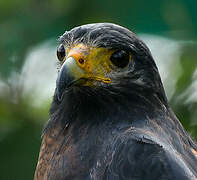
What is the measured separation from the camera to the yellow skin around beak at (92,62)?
4504 millimetres

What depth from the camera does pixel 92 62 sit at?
4.58 metres

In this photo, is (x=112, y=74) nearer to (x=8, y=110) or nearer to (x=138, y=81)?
(x=138, y=81)

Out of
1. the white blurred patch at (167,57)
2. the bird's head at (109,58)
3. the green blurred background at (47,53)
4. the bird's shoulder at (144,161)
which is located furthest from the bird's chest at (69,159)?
the white blurred patch at (167,57)

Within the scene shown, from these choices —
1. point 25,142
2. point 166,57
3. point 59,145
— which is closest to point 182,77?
point 166,57

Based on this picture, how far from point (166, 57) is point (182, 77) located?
0.41 metres

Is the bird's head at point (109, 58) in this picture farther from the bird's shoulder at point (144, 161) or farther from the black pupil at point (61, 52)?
the bird's shoulder at point (144, 161)

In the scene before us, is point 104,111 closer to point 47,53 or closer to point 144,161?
point 144,161

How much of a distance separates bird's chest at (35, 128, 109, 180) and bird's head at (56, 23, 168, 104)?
381 millimetres

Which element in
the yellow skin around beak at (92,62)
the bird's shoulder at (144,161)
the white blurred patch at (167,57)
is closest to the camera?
the bird's shoulder at (144,161)

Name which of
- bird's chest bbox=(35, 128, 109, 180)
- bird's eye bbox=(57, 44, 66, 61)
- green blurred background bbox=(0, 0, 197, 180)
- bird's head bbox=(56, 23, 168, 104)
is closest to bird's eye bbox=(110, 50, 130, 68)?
bird's head bbox=(56, 23, 168, 104)

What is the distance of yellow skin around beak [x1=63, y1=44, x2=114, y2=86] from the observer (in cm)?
450

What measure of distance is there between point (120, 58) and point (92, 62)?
19 cm

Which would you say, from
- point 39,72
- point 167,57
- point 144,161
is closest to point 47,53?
point 39,72

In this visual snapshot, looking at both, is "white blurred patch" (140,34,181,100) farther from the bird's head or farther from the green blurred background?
the bird's head
